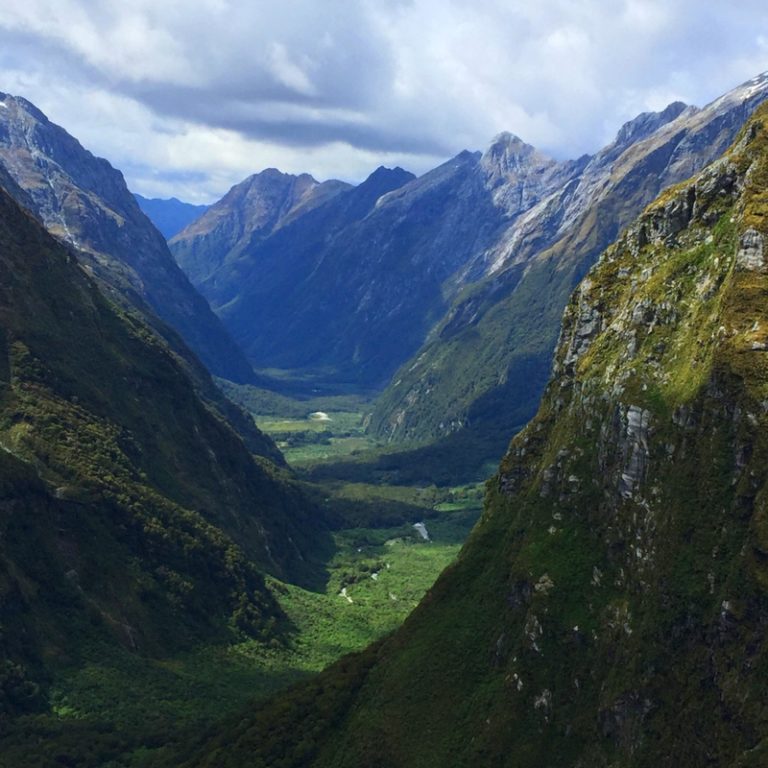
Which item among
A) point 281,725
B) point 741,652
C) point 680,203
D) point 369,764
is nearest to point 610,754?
point 741,652

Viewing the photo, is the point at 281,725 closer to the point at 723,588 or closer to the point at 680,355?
the point at 723,588

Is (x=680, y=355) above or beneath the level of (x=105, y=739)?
above

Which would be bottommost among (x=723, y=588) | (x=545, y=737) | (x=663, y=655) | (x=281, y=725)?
(x=281, y=725)

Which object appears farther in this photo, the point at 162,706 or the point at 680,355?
the point at 162,706

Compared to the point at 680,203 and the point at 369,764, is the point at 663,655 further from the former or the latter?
the point at 680,203

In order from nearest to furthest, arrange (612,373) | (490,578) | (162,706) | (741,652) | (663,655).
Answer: (741,652), (663,655), (612,373), (490,578), (162,706)

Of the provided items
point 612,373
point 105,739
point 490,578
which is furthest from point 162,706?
point 612,373

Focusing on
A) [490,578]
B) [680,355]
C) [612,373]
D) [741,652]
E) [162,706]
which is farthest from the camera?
[162,706]
